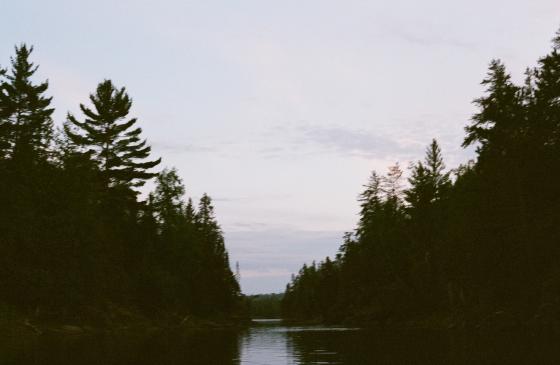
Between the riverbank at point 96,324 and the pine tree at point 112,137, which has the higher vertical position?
the pine tree at point 112,137

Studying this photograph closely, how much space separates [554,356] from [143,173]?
5868cm

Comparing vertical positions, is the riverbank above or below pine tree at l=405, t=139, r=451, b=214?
below

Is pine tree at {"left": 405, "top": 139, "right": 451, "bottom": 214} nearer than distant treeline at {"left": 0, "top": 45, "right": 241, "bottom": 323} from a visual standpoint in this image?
No

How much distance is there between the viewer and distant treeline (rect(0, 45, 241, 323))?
40.6 m

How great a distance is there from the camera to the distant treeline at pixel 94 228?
133 ft

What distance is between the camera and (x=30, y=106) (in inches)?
2276

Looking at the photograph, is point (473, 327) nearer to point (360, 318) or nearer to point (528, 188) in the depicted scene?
point (528, 188)

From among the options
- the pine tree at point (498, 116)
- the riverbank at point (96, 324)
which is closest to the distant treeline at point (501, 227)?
the pine tree at point (498, 116)

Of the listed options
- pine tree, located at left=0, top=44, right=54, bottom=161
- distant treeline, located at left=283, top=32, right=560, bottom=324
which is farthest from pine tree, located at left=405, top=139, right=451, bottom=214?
pine tree, located at left=0, top=44, right=54, bottom=161

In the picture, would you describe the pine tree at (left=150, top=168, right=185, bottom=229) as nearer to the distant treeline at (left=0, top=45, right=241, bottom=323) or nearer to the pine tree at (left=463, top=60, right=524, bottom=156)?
the distant treeline at (left=0, top=45, right=241, bottom=323)

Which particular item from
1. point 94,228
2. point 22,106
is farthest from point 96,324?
point 22,106

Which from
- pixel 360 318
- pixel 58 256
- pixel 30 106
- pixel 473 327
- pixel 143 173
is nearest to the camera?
pixel 58 256

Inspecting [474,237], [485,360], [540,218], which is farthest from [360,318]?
[485,360]

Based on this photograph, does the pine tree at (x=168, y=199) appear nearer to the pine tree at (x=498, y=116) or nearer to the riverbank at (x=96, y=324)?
the riverbank at (x=96, y=324)
